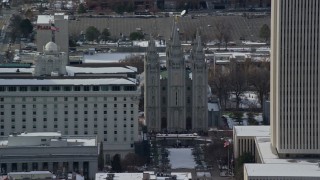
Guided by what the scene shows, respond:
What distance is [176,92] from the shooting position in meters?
81.7

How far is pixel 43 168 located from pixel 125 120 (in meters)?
7.53

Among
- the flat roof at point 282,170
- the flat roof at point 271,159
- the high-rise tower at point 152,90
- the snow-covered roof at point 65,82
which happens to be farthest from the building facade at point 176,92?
the flat roof at point 282,170

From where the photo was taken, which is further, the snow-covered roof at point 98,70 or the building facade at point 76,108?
the snow-covered roof at point 98,70

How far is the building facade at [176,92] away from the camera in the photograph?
267 feet

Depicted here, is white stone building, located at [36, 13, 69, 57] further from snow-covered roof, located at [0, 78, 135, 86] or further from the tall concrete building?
the tall concrete building

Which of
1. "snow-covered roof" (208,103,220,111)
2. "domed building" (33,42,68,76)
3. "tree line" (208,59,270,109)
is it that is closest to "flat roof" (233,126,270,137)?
"snow-covered roof" (208,103,220,111)

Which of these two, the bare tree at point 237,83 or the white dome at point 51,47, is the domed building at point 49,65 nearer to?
the white dome at point 51,47

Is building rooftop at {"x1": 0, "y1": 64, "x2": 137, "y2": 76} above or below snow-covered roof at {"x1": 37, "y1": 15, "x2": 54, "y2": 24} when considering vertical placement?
below

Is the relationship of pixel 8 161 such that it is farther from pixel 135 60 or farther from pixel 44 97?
pixel 135 60

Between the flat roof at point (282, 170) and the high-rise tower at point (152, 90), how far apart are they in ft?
54.8

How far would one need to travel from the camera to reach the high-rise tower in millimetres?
81500

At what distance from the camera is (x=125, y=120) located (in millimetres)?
75938

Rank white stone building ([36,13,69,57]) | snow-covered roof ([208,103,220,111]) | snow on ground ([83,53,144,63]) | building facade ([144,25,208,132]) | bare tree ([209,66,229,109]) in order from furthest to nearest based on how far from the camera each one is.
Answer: snow on ground ([83,53,144,63]) < white stone building ([36,13,69,57]) < bare tree ([209,66,229,109]) < snow-covered roof ([208,103,220,111]) < building facade ([144,25,208,132])

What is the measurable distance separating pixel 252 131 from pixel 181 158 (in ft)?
11.9
